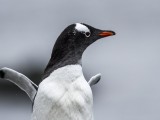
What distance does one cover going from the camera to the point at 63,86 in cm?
282

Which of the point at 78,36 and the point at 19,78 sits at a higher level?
the point at 78,36

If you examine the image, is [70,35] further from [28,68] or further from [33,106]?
[28,68]

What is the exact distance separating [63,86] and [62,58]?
0.43 ft

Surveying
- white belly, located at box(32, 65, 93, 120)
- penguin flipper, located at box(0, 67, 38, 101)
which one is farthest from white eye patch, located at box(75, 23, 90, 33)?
penguin flipper, located at box(0, 67, 38, 101)

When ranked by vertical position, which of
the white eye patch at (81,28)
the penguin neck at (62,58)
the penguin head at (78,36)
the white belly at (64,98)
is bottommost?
the white belly at (64,98)

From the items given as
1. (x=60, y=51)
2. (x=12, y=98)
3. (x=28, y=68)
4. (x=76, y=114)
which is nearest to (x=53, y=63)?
(x=60, y=51)

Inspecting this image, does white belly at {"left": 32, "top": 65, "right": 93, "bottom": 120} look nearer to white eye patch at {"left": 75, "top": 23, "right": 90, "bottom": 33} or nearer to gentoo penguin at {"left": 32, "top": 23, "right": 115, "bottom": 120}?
gentoo penguin at {"left": 32, "top": 23, "right": 115, "bottom": 120}

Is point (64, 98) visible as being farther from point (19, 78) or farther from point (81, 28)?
point (81, 28)

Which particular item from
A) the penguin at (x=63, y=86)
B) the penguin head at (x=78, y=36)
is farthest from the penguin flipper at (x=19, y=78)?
the penguin head at (x=78, y=36)

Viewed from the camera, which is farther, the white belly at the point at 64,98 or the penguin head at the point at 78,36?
the penguin head at the point at 78,36

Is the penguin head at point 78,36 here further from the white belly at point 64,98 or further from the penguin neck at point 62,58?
the white belly at point 64,98

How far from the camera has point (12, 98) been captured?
7.83 meters

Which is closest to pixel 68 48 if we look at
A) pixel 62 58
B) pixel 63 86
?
pixel 62 58

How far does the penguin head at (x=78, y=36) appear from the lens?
2902 mm
